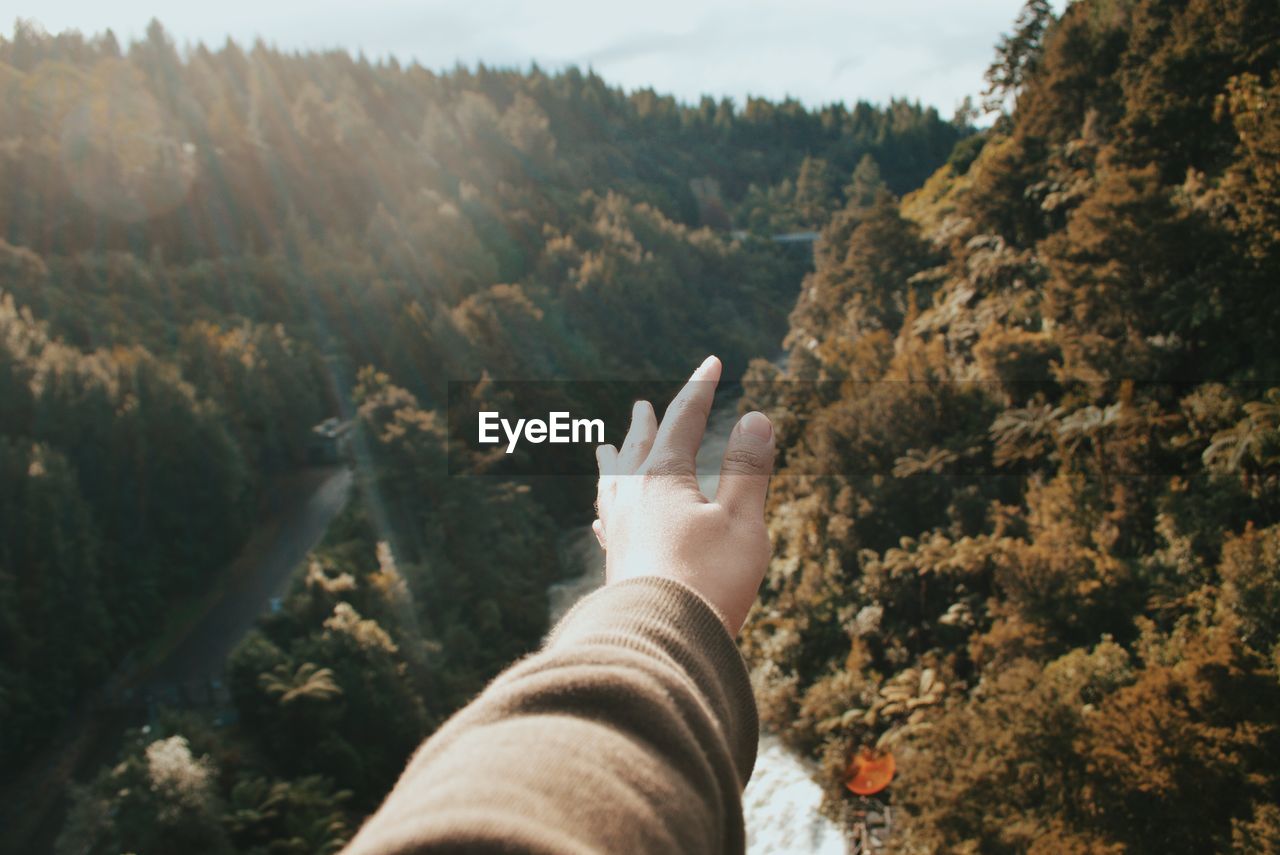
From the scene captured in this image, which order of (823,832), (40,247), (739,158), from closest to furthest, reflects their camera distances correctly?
(823,832) < (40,247) < (739,158)

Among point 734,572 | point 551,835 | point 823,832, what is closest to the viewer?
point 551,835

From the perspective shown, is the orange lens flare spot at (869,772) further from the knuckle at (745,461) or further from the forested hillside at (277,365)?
the knuckle at (745,461)

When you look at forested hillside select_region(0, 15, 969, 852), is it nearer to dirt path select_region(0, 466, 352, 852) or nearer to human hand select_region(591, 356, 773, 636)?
dirt path select_region(0, 466, 352, 852)

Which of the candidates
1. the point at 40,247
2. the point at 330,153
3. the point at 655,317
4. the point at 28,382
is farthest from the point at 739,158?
the point at 28,382

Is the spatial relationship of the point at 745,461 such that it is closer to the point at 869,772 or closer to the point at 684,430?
the point at 684,430

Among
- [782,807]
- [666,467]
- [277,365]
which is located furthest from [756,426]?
[277,365]

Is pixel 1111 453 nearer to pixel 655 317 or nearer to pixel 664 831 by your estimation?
pixel 664 831

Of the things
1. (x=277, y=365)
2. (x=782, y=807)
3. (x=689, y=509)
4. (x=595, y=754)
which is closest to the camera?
→ (x=595, y=754)
